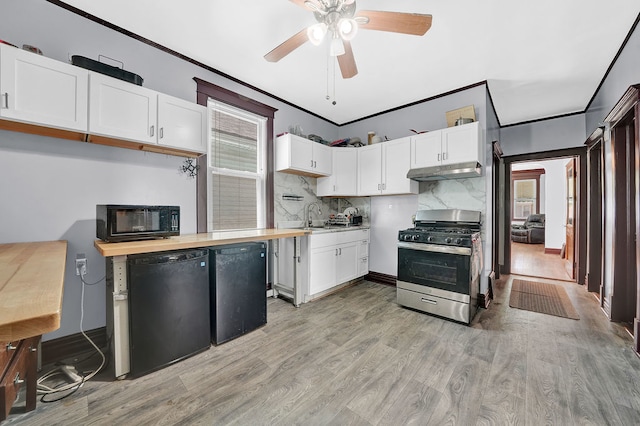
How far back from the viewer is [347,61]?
212cm

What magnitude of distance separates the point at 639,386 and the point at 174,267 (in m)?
3.37

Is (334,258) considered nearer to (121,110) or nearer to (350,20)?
(350,20)

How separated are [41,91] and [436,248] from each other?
3563 mm

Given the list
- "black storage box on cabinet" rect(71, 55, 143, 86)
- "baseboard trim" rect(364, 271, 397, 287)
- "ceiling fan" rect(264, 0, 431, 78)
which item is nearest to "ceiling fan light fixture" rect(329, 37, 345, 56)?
"ceiling fan" rect(264, 0, 431, 78)

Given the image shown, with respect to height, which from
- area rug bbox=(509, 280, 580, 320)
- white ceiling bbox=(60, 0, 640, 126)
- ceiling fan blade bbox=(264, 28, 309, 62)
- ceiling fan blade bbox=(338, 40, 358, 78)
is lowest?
area rug bbox=(509, 280, 580, 320)

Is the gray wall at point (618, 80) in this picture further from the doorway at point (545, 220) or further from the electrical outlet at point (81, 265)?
the electrical outlet at point (81, 265)

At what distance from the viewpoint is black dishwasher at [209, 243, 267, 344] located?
2.23 metres

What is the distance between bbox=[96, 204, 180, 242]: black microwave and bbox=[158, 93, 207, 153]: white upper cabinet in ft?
2.13

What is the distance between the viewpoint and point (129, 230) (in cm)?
196

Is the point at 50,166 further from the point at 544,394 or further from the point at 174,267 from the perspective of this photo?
the point at 544,394

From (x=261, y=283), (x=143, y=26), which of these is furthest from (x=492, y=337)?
(x=143, y=26)

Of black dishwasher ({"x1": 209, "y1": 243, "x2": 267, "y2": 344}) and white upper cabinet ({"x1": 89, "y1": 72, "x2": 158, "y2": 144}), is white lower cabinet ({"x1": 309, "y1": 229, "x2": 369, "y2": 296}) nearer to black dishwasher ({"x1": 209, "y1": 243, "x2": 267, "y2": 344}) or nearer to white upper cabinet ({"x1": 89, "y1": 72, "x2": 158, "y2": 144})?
black dishwasher ({"x1": 209, "y1": 243, "x2": 267, "y2": 344})

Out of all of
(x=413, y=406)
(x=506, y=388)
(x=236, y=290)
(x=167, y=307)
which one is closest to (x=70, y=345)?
(x=167, y=307)

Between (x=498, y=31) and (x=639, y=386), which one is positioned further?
(x=498, y=31)
